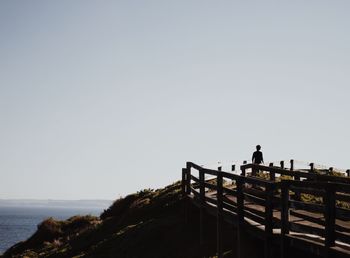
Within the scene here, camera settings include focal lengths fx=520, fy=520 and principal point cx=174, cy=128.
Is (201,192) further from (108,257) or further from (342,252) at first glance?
(342,252)

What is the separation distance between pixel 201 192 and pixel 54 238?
1799cm

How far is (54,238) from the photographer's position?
1316 inches

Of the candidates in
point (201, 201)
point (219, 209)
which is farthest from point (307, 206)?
point (201, 201)

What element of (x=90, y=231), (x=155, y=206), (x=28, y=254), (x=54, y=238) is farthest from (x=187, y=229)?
(x=54, y=238)

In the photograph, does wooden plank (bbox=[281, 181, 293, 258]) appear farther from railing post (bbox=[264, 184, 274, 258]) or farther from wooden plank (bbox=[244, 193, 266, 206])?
wooden plank (bbox=[244, 193, 266, 206])

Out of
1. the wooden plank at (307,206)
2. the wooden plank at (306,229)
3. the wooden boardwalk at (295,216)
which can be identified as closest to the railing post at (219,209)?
the wooden boardwalk at (295,216)

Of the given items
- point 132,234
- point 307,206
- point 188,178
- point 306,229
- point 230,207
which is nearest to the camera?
point 307,206

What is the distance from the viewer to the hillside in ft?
61.9

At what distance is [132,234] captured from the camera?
70.0 feet

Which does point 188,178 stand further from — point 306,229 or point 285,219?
point 306,229

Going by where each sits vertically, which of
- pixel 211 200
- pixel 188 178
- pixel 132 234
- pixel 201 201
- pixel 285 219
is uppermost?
pixel 188 178

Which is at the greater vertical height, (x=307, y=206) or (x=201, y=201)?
(x=307, y=206)

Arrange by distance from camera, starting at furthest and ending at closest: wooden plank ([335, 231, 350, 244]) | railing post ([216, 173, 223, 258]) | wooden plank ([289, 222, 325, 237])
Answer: railing post ([216, 173, 223, 258]) → wooden plank ([289, 222, 325, 237]) → wooden plank ([335, 231, 350, 244])

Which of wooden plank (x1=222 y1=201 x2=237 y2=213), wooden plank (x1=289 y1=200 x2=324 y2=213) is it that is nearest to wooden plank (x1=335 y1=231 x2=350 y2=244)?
wooden plank (x1=289 y1=200 x2=324 y2=213)
